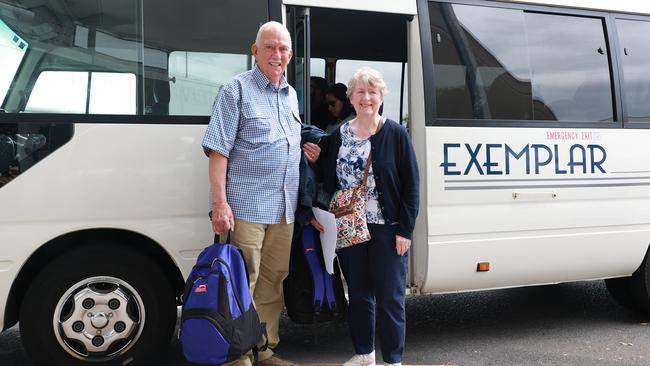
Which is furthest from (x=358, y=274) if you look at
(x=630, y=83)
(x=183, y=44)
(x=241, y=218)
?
(x=630, y=83)

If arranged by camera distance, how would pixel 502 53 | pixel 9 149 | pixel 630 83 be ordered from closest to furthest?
pixel 9 149
pixel 502 53
pixel 630 83

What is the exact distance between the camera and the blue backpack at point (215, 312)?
3.38 m

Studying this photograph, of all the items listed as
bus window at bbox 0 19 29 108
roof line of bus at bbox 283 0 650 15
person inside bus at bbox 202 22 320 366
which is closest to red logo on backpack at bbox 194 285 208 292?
person inside bus at bbox 202 22 320 366

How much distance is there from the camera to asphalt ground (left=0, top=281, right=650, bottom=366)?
4.53 m

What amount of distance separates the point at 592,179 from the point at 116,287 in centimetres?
332

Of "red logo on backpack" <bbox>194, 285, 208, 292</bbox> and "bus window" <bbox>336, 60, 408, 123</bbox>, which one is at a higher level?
"bus window" <bbox>336, 60, 408, 123</bbox>

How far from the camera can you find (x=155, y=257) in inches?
158

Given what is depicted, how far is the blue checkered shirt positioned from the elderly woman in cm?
32

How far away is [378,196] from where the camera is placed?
3758mm

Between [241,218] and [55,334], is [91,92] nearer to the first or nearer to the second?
[241,218]

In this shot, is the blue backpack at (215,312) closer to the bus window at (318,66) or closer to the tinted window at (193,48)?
the tinted window at (193,48)

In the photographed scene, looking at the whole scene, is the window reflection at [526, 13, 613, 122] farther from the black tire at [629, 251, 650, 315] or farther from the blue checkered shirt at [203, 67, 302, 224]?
the blue checkered shirt at [203, 67, 302, 224]

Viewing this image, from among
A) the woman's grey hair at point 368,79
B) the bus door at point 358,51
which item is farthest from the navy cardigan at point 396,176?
the bus door at point 358,51

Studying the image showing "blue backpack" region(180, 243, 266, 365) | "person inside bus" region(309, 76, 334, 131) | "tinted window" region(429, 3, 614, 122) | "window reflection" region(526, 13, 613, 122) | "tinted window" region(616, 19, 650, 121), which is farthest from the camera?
"person inside bus" region(309, 76, 334, 131)
